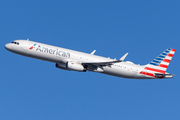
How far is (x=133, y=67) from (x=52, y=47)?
21.4m

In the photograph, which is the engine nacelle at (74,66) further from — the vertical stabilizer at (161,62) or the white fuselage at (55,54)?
the vertical stabilizer at (161,62)

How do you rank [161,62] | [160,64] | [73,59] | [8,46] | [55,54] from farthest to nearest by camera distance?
[161,62], [160,64], [8,46], [73,59], [55,54]

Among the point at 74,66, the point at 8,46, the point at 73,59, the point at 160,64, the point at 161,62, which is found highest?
the point at 161,62

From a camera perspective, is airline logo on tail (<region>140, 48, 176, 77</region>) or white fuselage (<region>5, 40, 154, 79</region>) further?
airline logo on tail (<region>140, 48, 176, 77</region>)

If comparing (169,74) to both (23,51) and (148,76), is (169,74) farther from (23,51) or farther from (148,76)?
(23,51)

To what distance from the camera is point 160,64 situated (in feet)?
254

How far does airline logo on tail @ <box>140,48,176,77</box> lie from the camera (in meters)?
76.1

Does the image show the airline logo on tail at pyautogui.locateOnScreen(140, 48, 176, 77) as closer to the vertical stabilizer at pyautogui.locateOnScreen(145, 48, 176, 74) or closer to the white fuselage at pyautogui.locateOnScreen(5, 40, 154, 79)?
the vertical stabilizer at pyautogui.locateOnScreen(145, 48, 176, 74)

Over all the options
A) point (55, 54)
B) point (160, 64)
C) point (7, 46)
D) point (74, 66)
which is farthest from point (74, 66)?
point (160, 64)

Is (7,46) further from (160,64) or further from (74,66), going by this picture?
(160,64)

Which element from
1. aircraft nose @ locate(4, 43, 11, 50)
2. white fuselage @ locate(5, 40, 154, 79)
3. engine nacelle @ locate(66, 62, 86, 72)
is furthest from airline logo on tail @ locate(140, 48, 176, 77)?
aircraft nose @ locate(4, 43, 11, 50)

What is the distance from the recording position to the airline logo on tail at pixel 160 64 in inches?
2995

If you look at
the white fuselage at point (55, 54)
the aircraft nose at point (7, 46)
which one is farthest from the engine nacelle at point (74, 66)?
the aircraft nose at point (7, 46)

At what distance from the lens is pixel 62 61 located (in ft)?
227
